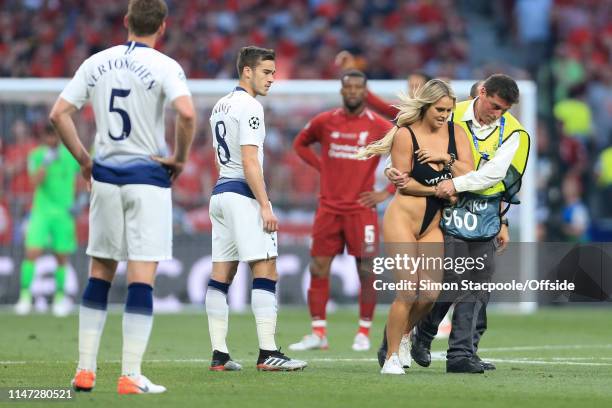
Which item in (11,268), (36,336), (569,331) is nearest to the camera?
(36,336)

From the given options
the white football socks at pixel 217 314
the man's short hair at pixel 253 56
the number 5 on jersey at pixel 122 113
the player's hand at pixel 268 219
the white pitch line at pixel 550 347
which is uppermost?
the man's short hair at pixel 253 56

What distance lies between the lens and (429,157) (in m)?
10.1

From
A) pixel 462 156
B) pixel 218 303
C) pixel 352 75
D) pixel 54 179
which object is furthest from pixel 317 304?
pixel 54 179

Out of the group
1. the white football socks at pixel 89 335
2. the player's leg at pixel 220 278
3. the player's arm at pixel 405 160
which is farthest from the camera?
the player's leg at pixel 220 278

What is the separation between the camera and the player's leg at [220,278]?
1065 cm

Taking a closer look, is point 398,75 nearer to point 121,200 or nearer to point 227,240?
point 227,240

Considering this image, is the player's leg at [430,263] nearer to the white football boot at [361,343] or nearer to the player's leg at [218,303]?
the player's leg at [218,303]

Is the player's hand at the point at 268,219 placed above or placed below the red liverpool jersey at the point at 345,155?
below

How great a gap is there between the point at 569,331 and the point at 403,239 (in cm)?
662

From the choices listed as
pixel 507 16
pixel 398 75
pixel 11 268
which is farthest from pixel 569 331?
pixel 507 16

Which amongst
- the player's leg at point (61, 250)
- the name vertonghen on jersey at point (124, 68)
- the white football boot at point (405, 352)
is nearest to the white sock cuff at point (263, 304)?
the white football boot at point (405, 352)

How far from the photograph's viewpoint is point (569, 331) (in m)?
16.1

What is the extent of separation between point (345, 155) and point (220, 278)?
3.79 meters

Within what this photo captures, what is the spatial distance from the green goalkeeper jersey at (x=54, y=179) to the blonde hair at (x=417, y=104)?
353 inches
